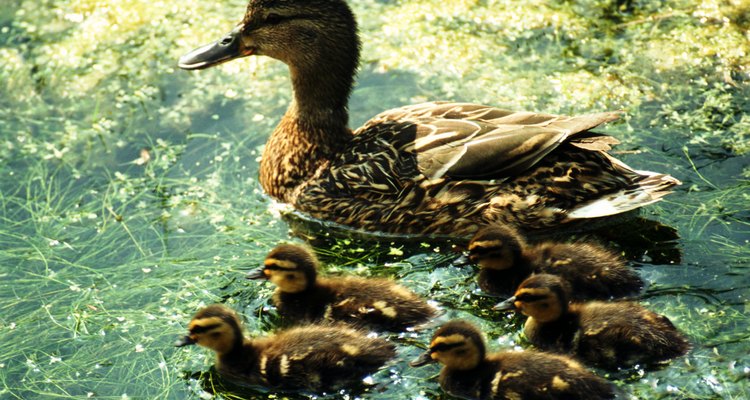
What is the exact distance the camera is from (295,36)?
6.13 m

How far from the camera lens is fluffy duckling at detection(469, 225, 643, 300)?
5082 millimetres

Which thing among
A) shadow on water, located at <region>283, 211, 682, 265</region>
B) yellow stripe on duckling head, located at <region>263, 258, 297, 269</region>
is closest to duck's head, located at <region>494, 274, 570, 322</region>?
shadow on water, located at <region>283, 211, 682, 265</region>

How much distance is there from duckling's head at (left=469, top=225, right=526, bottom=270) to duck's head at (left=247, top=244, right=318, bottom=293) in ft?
2.53

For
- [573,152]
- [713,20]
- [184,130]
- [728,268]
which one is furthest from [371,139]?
[713,20]

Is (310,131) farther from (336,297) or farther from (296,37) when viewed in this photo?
(336,297)

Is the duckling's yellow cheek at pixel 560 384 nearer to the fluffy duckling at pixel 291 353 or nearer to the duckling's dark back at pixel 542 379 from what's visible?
the duckling's dark back at pixel 542 379

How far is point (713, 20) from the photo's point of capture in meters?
7.23

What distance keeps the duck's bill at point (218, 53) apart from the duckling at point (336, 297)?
158 centimetres

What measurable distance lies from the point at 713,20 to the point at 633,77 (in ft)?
2.73

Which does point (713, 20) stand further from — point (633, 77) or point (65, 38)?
Answer: point (65, 38)

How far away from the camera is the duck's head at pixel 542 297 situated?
4.66 meters

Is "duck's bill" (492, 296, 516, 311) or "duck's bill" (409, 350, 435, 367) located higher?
"duck's bill" (492, 296, 516, 311)

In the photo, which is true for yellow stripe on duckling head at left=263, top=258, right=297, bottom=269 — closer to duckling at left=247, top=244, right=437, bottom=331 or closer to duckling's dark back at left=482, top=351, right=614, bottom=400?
duckling at left=247, top=244, right=437, bottom=331

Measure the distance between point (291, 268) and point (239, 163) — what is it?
1.68m
